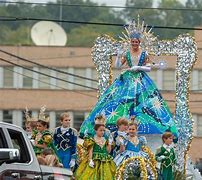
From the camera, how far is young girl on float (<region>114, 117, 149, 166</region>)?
74.1ft

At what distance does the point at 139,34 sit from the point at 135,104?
164 centimetres

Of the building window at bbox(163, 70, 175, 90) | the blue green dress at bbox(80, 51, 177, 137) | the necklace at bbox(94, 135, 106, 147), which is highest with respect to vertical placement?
the building window at bbox(163, 70, 175, 90)

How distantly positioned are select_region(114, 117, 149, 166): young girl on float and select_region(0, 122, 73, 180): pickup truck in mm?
6065

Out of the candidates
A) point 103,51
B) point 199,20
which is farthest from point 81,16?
point 103,51

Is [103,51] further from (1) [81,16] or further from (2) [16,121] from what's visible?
(1) [81,16]

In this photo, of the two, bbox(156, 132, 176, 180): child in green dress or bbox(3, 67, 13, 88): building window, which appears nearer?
bbox(156, 132, 176, 180): child in green dress

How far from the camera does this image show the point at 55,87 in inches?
2517

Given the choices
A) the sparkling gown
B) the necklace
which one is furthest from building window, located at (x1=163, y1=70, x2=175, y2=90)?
the necklace

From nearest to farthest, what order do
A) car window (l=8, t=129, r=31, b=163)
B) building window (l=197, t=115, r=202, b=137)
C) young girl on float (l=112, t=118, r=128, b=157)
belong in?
car window (l=8, t=129, r=31, b=163) → young girl on float (l=112, t=118, r=128, b=157) → building window (l=197, t=115, r=202, b=137)

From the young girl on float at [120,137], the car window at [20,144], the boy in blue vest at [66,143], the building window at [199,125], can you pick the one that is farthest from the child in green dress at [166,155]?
the building window at [199,125]

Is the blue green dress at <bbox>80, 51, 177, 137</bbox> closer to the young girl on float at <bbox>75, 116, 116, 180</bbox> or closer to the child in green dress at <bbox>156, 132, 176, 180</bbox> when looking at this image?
the child in green dress at <bbox>156, 132, 176, 180</bbox>

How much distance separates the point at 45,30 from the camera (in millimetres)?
59688

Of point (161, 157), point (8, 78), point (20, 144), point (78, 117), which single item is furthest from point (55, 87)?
point (20, 144)

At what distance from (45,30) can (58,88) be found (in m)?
5.10
